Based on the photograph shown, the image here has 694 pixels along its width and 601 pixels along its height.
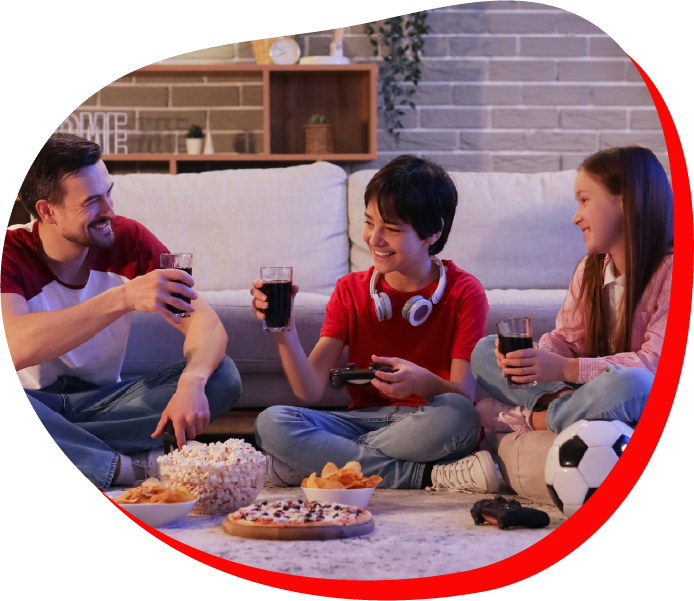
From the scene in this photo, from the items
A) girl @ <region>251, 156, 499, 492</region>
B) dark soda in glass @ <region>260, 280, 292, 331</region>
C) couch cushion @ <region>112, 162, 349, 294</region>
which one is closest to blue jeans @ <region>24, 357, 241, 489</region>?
girl @ <region>251, 156, 499, 492</region>

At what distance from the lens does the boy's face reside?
1.66 meters

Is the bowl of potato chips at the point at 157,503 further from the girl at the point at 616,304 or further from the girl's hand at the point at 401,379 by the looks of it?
the girl at the point at 616,304

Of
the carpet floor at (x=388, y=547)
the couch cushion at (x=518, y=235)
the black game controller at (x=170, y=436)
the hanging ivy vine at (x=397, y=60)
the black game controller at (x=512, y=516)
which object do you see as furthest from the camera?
the hanging ivy vine at (x=397, y=60)

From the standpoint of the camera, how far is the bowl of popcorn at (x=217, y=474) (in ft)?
4.60

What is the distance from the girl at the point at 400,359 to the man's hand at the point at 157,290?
0.14 m

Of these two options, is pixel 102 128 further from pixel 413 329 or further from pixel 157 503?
pixel 157 503

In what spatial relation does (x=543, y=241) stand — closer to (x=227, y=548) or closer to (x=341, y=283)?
(x=341, y=283)

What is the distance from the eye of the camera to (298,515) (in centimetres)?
128

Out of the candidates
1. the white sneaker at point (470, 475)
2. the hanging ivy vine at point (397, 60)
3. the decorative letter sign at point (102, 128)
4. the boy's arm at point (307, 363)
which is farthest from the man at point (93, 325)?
the hanging ivy vine at point (397, 60)

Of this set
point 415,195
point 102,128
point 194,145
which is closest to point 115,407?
point 415,195

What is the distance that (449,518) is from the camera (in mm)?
1392

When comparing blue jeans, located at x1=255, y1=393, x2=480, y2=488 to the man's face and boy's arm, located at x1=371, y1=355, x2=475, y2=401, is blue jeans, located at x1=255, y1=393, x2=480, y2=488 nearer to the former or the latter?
boy's arm, located at x1=371, y1=355, x2=475, y2=401

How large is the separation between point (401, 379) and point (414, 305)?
0.19 m

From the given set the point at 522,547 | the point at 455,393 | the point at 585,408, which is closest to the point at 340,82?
the point at 455,393
